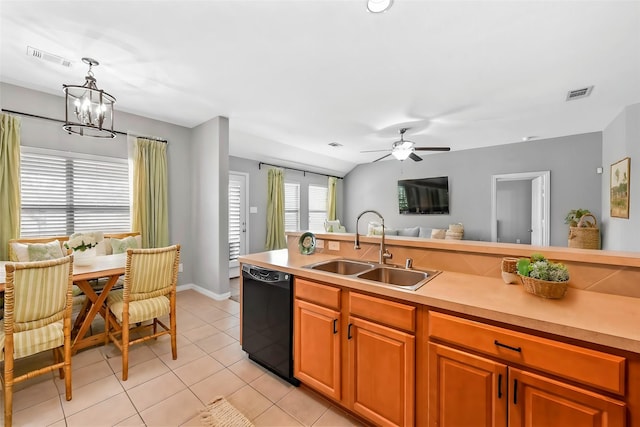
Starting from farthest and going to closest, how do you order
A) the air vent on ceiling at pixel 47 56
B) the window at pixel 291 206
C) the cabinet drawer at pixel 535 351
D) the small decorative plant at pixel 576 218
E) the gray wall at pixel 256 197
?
1. the window at pixel 291 206
2. the gray wall at pixel 256 197
3. the small decorative plant at pixel 576 218
4. the air vent on ceiling at pixel 47 56
5. the cabinet drawer at pixel 535 351

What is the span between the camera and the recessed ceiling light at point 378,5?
161 centimetres

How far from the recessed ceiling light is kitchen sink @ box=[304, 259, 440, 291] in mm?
1713

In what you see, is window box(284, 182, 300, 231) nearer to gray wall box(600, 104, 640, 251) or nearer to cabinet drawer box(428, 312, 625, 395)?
cabinet drawer box(428, 312, 625, 395)

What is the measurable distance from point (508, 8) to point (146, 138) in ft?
13.8

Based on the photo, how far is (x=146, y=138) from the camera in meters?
3.66

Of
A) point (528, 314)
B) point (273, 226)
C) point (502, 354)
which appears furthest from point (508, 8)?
point (273, 226)

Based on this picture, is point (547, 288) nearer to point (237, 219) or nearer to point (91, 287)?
point (91, 287)

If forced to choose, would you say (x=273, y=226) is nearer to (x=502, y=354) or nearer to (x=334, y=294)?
(x=334, y=294)

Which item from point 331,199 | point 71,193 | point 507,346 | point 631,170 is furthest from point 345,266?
point 331,199

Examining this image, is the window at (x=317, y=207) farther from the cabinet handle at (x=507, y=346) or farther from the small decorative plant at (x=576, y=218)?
the cabinet handle at (x=507, y=346)

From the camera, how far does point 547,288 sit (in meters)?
1.22

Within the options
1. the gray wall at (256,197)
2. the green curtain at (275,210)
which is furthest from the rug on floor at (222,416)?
the green curtain at (275,210)

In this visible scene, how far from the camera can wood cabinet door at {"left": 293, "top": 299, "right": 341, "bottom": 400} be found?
→ 1637mm

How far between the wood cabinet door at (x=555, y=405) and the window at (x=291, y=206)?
549cm
